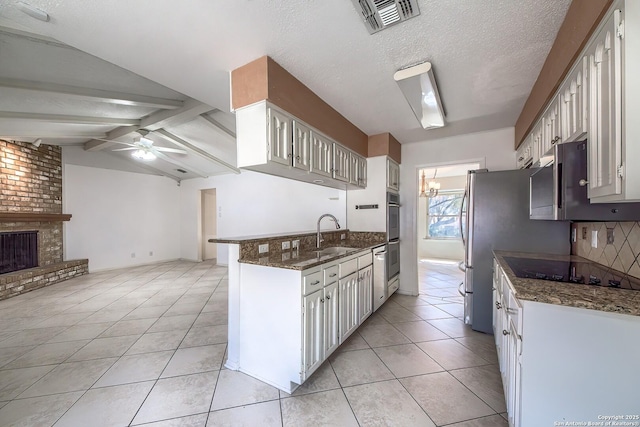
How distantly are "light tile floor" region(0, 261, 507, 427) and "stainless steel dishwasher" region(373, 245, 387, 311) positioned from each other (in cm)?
19

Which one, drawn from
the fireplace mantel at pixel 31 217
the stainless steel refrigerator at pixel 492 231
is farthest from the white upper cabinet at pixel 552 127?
the fireplace mantel at pixel 31 217

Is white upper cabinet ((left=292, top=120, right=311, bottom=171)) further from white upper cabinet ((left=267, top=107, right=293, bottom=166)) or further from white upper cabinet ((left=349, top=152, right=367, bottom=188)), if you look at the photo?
white upper cabinet ((left=349, top=152, right=367, bottom=188))

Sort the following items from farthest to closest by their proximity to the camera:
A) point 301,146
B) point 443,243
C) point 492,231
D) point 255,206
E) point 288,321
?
point 443,243, point 255,206, point 492,231, point 301,146, point 288,321

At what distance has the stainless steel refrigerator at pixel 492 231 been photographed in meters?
2.28

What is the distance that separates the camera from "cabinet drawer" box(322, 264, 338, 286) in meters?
2.01

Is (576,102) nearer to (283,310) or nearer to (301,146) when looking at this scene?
(301,146)

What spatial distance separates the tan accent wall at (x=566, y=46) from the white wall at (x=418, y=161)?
117cm

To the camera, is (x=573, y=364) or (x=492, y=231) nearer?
(x=573, y=364)

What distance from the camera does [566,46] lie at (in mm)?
1477

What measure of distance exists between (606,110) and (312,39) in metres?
1.63

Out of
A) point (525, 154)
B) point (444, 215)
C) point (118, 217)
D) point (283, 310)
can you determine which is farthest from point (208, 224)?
point (525, 154)

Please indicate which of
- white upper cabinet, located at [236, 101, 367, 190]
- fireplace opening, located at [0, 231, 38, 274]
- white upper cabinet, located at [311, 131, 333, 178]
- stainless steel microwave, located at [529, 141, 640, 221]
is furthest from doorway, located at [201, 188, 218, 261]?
stainless steel microwave, located at [529, 141, 640, 221]

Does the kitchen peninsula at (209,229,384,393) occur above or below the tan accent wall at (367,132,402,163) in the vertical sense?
below

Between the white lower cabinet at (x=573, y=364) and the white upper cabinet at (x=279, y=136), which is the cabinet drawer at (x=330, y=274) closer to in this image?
the white upper cabinet at (x=279, y=136)
